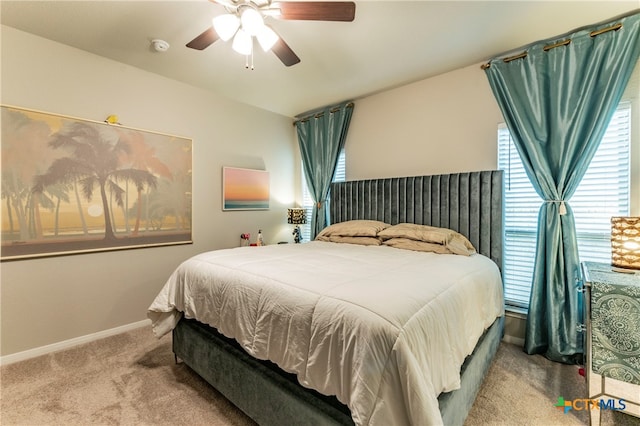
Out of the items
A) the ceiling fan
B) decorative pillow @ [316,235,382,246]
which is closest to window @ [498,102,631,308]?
decorative pillow @ [316,235,382,246]

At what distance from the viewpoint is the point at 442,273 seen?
171cm

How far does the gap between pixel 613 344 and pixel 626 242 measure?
0.73 m

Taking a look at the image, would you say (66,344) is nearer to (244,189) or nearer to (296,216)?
(244,189)

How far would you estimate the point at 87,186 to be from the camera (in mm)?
2736

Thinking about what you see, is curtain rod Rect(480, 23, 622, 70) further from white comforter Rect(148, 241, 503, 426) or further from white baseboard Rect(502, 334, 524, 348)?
white baseboard Rect(502, 334, 524, 348)

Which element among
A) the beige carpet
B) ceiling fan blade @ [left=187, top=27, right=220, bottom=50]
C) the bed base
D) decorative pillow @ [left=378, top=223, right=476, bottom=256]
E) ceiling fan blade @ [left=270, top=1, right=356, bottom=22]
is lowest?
the beige carpet


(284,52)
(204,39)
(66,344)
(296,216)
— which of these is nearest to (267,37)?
(284,52)

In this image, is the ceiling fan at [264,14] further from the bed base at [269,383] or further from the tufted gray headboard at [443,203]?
the bed base at [269,383]

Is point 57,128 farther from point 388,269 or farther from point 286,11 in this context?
point 388,269

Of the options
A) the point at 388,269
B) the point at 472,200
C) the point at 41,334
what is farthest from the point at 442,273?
the point at 41,334

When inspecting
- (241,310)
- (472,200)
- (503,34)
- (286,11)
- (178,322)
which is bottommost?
(178,322)

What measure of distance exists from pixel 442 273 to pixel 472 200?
1.44 meters

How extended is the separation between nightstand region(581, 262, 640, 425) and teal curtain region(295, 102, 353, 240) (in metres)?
3.08

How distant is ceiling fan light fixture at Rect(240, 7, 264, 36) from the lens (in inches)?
70.6
